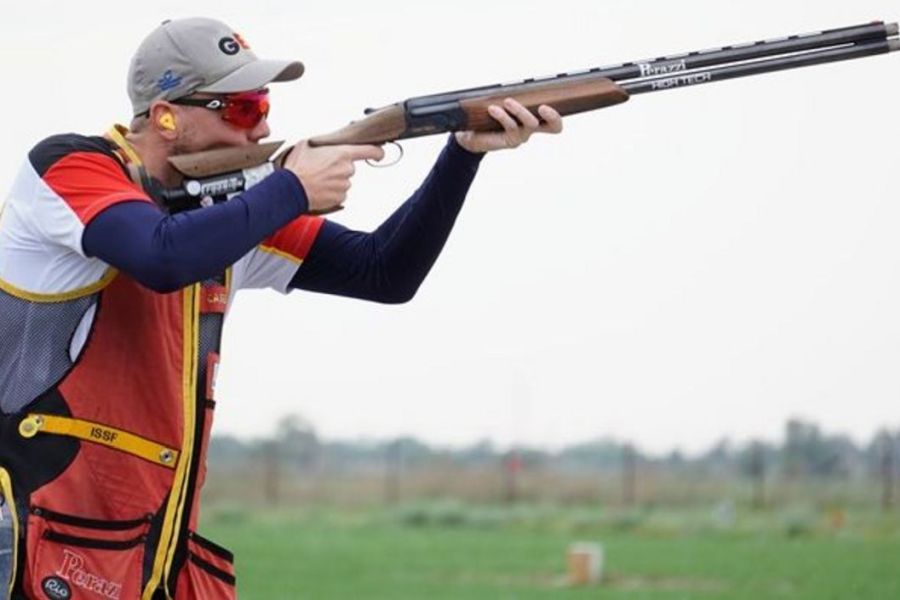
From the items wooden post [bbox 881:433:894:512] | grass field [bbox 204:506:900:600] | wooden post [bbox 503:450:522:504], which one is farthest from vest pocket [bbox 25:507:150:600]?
wooden post [bbox 503:450:522:504]

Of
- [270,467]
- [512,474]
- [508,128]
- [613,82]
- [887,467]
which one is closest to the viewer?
[508,128]

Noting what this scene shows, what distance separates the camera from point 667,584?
72.4 ft

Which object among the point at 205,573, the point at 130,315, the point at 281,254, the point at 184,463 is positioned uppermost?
the point at 281,254

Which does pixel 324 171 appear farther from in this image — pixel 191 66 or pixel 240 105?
pixel 191 66

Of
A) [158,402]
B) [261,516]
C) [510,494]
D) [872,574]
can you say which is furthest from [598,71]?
[510,494]

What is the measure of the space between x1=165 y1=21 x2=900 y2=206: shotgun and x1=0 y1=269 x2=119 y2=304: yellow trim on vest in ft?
3.07

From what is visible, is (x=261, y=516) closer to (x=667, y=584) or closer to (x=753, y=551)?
(x=753, y=551)

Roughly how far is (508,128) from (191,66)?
43.2 inches

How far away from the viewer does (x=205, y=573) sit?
20.2 feet

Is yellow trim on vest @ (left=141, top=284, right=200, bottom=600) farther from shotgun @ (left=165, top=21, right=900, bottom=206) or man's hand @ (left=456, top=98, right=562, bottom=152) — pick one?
man's hand @ (left=456, top=98, right=562, bottom=152)

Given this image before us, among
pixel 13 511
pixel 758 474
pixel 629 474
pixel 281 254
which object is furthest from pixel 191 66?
pixel 629 474

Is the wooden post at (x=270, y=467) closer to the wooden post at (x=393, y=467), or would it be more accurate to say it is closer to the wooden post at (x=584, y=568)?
the wooden post at (x=393, y=467)

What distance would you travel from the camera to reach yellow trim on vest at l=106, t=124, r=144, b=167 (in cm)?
589

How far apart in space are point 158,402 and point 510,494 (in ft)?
131
